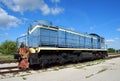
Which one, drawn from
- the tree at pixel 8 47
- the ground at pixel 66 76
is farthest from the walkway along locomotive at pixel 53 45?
the tree at pixel 8 47

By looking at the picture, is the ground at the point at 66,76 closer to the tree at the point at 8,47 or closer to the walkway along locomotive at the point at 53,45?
the walkway along locomotive at the point at 53,45

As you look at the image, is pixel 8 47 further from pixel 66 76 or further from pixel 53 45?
pixel 66 76

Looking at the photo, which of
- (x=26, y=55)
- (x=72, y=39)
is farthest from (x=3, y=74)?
(x=72, y=39)

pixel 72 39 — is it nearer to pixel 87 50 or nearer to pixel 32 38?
pixel 87 50

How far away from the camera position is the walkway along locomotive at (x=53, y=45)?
15141 millimetres

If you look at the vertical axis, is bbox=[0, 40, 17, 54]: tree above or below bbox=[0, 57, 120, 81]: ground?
above

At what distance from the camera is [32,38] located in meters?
16.2

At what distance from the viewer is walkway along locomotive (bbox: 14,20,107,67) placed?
49.7 ft

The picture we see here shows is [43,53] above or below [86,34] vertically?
below

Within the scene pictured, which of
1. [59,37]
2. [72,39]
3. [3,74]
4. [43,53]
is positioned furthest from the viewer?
[72,39]

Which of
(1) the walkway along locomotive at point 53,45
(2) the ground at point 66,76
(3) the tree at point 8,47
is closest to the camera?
(2) the ground at point 66,76

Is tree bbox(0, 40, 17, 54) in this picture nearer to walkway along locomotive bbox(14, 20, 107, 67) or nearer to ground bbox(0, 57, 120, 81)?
walkway along locomotive bbox(14, 20, 107, 67)

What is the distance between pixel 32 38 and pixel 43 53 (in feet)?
5.23

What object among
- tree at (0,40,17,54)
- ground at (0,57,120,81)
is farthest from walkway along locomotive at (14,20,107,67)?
tree at (0,40,17,54)
